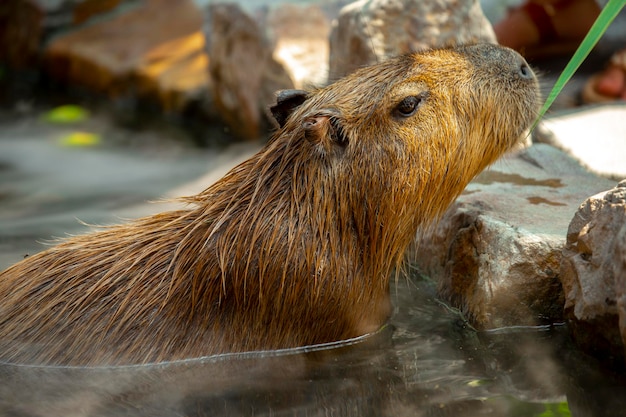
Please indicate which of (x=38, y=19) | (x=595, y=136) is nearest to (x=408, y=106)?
(x=595, y=136)

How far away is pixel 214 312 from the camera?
3.51m

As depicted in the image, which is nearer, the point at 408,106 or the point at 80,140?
the point at 408,106

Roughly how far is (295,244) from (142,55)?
615 centimetres

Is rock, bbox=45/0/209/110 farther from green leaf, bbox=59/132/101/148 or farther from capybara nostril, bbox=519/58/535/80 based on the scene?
capybara nostril, bbox=519/58/535/80

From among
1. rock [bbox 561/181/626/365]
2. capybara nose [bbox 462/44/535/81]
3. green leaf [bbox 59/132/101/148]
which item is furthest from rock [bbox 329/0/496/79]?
green leaf [bbox 59/132/101/148]

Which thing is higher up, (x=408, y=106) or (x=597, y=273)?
(x=408, y=106)

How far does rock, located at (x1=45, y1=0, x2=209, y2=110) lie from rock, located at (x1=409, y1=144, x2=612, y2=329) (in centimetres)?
463

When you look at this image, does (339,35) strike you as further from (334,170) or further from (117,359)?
(117,359)

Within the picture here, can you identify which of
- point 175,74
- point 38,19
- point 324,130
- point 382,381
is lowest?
point 382,381

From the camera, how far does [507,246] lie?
3.71 metres

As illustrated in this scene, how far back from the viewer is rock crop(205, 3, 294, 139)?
736 cm

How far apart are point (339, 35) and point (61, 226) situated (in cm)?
225

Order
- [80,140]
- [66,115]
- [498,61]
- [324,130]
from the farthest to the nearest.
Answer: [66,115] → [80,140] → [498,61] → [324,130]

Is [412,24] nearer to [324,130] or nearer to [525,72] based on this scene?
[525,72]
